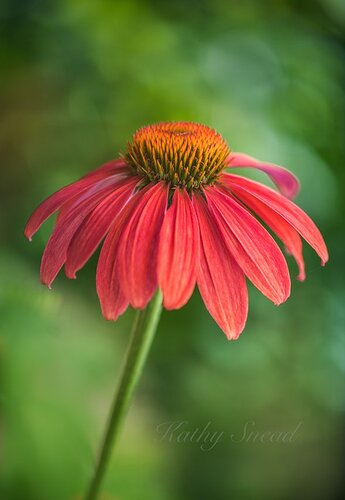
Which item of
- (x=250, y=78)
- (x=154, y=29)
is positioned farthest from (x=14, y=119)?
(x=250, y=78)

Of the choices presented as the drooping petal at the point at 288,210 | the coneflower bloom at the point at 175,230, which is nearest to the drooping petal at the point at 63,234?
the coneflower bloom at the point at 175,230

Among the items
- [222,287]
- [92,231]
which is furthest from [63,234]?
[222,287]

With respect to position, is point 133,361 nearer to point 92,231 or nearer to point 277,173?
point 92,231

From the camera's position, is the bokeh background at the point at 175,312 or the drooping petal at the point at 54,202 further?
the bokeh background at the point at 175,312

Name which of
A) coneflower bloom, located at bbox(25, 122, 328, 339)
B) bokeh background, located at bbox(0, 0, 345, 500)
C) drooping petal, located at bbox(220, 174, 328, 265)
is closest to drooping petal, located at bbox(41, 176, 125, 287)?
coneflower bloom, located at bbox(25, 122, 328, 339)

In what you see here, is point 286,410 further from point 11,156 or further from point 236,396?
point 11,156

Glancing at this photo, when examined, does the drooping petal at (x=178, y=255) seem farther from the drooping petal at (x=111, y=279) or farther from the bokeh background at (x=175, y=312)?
the bokeh background at (x=175, y=312)

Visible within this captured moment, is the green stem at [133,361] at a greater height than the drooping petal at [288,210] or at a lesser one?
lesser
